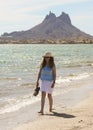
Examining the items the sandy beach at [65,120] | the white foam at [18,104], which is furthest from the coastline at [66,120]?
the white foam at [18,104]

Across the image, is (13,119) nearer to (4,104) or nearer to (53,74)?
(53,74)

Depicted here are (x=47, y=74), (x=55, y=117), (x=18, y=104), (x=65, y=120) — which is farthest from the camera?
(x=18, y=104)

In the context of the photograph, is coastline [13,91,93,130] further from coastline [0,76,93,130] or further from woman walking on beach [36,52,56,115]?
woman walking on beach [36,52,56,115]

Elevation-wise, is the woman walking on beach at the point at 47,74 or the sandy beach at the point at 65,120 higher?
the woman walking on beach at the point at 47,74

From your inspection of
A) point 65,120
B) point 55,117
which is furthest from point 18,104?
point 65,120

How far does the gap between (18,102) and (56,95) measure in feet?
6.81

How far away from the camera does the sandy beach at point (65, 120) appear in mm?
9906

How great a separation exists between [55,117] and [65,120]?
1.85 feet

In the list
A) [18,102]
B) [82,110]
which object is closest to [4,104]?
[18,102]

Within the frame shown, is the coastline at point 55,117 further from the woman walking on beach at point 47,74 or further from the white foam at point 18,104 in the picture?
the woman walking on beach at point 47,74

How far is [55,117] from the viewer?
11.1 m

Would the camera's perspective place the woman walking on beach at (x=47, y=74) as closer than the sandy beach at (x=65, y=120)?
No

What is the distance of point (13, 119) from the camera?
11.4 metres

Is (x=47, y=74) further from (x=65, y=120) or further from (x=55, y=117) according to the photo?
(x=65, y=120)
